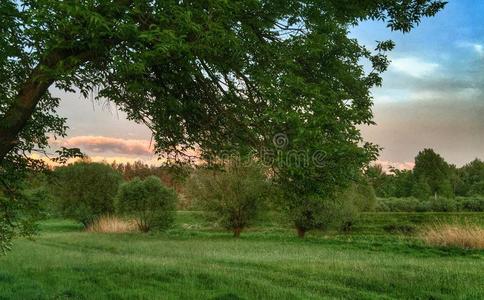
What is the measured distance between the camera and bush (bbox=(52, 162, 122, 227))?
1908 inches

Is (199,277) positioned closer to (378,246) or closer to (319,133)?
(319,133)

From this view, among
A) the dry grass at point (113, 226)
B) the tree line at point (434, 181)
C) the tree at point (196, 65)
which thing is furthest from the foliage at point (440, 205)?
the tree at point (196, 65)

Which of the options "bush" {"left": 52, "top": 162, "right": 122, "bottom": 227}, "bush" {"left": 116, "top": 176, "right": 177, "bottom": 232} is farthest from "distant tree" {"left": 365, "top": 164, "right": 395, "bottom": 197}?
"bush" {"left": 52, "top": 162, "right": 122, "bottom": 227}

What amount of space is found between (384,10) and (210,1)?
4.73 meters

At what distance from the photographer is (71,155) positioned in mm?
11703

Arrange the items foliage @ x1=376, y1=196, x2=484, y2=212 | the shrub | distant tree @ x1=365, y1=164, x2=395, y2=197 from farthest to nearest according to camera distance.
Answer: foliage @ x1=376, y1=196, x2=484, y2=212 < the shrub < distant tree @ x1=365, y1=164, x2=395, y2=197

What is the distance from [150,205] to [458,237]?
82.8 ft

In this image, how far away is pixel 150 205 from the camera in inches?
1667

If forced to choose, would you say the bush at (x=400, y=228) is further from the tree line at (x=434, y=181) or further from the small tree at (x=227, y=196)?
the tree line at (x=434, y=181)

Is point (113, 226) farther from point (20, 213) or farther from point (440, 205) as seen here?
point (440, 205)

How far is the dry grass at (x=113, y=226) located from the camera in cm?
4234

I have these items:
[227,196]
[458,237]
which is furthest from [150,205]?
[458,237]

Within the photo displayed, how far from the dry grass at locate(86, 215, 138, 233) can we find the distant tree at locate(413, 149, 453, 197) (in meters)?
72.8

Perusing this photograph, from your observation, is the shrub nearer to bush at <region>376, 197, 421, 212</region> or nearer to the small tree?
bush at <region>376, 197, 421, 212</region>
